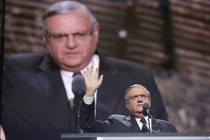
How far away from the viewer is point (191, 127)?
2.81 metres

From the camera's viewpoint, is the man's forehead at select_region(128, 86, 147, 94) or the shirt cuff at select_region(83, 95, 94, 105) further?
the man's forehead at select_region(128, 86, 147, 94)

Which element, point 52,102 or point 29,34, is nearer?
point 52,102

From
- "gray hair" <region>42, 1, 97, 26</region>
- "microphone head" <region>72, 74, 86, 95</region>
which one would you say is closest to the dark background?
"gray hair" <region>42, 1, 97, 26</region>

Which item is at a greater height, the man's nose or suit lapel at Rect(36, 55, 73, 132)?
the man's nose

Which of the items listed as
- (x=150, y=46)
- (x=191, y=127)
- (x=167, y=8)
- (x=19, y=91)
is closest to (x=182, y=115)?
(x=191, y=127)

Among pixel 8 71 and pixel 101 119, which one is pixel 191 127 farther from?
pixel 8 71

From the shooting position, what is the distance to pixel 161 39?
289 centimetres

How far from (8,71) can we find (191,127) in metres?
1.08

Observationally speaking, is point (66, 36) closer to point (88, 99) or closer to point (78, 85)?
point (78, 85)

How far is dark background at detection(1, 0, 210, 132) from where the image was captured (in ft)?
9.25

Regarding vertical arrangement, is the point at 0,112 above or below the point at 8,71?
below

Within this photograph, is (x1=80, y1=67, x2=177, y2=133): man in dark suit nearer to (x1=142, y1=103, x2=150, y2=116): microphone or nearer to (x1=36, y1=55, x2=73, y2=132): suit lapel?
(x1=142, y1=103, x2=150, y2=116): microphone

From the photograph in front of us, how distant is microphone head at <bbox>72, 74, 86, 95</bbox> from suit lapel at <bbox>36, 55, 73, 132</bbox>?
0.42 feet

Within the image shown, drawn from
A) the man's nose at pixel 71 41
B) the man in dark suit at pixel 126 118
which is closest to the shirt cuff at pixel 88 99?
the man in dark suit at pixel 126 118
